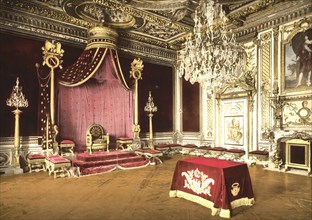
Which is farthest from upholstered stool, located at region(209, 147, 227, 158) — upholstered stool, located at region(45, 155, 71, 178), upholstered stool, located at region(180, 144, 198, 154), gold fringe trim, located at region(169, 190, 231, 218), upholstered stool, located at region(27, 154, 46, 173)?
upholstered stool, located at region(27, 154, 46, 173)

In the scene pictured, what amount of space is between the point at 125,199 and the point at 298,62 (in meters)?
5.85

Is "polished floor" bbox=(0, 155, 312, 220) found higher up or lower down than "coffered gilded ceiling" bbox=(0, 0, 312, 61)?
lower down

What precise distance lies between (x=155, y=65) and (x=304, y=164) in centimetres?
624

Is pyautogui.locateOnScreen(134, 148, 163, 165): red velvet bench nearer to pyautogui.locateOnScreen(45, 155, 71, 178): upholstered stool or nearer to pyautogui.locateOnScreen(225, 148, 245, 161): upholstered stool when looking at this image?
pyautogui.locateOnScreen(225, 148, 245, 161): upholstered stool

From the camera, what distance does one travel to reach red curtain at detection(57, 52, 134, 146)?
24.4 feet

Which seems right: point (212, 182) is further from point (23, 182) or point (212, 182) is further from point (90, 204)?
point (23, 182)

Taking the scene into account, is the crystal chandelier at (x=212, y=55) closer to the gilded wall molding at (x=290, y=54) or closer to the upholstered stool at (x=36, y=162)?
the gilded wall molding at (x=290, y=54)

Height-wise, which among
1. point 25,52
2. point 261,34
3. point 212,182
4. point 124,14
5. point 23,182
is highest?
point 124,14

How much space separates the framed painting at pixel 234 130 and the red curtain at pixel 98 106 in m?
3.44

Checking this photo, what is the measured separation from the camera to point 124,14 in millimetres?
7273

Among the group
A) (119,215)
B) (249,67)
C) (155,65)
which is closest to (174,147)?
(155,65)

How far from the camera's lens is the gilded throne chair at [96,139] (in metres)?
7.55

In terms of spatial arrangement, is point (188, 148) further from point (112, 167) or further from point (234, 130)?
point (112, 167)

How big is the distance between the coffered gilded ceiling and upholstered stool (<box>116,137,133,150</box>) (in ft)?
11.4
